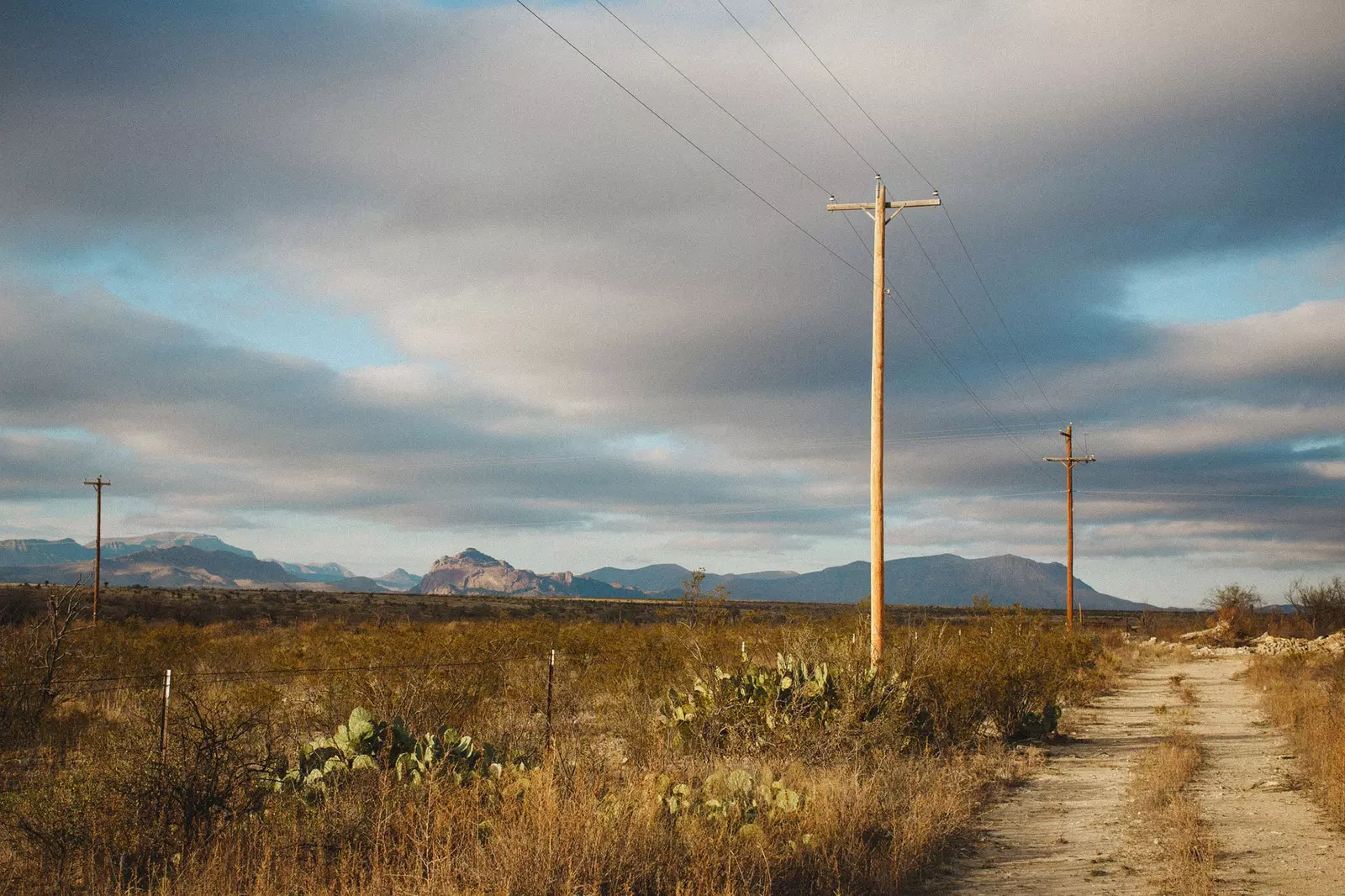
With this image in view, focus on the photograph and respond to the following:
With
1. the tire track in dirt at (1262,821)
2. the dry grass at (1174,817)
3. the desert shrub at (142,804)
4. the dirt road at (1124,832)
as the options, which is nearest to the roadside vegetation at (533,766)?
the desert shrub at (142,804)

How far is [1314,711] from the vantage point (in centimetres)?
2200

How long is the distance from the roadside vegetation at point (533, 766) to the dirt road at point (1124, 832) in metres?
Result: 0.68

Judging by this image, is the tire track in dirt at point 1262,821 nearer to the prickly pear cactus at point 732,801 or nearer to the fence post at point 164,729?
the prickly pear cactus at point 732,801

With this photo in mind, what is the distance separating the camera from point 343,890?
24.6ft

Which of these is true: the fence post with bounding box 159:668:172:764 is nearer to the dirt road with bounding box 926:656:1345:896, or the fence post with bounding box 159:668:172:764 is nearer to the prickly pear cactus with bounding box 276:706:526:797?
the prickly pear cactus with bounding box 276:706:526:797

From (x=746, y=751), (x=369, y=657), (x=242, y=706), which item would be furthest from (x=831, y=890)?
(x=369, y=657)

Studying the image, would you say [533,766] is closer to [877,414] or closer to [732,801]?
[732,801]

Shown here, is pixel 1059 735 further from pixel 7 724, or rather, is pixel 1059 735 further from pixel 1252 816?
pixel 7 724

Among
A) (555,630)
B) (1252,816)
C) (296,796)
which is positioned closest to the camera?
(296,796)

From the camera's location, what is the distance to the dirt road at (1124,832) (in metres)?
9.77

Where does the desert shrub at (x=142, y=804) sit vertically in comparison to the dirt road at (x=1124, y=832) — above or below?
above

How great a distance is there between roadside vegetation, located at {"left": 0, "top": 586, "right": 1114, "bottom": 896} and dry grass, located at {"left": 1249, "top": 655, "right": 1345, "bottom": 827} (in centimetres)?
445

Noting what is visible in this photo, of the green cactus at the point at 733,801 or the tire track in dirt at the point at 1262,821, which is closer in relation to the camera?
the green cactus at the point at 733,801

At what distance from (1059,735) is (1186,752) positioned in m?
3.48
